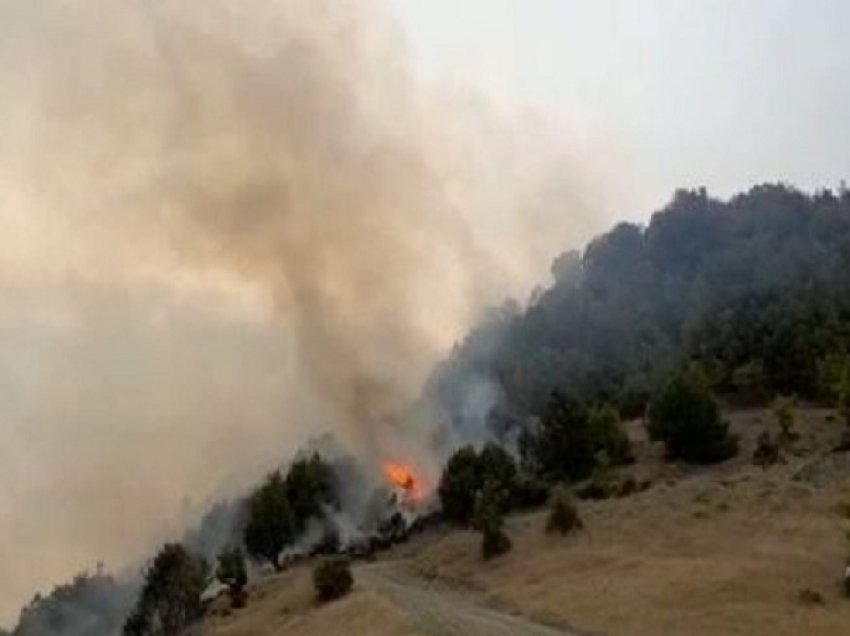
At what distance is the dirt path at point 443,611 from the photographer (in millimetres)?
35812

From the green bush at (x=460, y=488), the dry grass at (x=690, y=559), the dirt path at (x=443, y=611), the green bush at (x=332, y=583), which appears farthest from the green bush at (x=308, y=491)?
the green bush at (x=332, y=583)

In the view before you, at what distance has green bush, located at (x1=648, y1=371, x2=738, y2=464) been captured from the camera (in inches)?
2477

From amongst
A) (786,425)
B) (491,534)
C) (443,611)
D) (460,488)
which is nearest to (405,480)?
(460,488)

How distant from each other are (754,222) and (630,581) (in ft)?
274

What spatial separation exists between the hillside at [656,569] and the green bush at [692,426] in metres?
1.29

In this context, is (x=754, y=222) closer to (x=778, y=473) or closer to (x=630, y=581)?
(x=778, y=473)

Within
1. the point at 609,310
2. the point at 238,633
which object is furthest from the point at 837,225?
the point at 238,633

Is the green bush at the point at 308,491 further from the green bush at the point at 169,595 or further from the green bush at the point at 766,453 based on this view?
the green bush at the point at 766,453

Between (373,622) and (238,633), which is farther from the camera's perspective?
(238,633)

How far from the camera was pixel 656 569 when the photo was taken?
41.3 m

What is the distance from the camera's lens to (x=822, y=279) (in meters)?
98.2

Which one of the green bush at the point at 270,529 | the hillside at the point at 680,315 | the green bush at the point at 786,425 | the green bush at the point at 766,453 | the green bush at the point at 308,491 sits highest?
the hillside at the point at 680,315

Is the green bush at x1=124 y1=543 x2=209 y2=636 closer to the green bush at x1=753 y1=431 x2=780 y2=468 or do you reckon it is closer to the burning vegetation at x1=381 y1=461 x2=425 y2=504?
the burning vegetation at x1=381 y1=461 x2=425 y2=504

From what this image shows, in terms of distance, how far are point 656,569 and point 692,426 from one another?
23326mm
